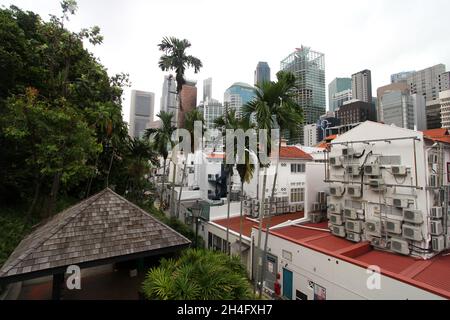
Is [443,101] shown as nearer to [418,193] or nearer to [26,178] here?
[418,193]

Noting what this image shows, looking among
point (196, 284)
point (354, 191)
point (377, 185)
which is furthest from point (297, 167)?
point (196, 284)

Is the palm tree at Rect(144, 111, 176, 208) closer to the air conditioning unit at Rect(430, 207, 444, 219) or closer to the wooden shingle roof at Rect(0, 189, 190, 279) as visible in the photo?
the wooden shingle roof at Rect(0, 189, 190, 279)

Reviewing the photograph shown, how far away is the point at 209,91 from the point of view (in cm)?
4772

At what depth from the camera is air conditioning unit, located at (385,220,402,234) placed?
9.08m

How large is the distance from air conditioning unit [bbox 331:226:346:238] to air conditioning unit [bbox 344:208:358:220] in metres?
0.71

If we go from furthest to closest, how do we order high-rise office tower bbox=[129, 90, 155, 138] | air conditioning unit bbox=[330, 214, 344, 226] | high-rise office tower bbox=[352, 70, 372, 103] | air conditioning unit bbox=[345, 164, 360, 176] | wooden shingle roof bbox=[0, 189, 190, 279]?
high-rise office tower bbox=[352, 70, 372, 103]
high-rise office tower bbox=[129, 90, 155, 138]
air conditioning unit bbox=[330, 214, 344, 226]
air conditioning unit bbox=[345, 164, 360, 176]
wooden shingle roof bbox=[0, 189, 190, 279]

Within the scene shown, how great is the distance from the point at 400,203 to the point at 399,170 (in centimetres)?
138

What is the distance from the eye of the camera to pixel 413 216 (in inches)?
344

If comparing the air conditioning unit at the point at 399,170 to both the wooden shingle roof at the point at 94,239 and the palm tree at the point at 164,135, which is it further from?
the palm tree at the point at 164,135

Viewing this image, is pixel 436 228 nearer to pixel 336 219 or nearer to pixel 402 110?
pixel 336 219

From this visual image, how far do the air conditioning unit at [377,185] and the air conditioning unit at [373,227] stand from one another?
1489 mm

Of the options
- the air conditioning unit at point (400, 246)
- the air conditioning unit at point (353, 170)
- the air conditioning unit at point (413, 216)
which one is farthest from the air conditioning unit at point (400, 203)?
the air conditioning unit at point (353, 170)

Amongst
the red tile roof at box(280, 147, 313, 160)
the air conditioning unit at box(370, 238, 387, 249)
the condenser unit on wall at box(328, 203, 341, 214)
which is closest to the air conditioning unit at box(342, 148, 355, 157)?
the condenser unit on wall at box(328, 203, 341, 214)
